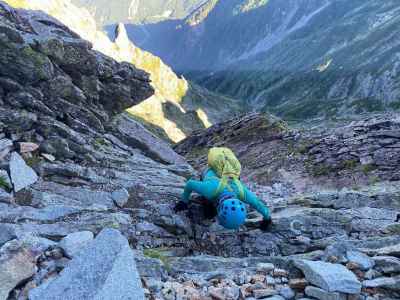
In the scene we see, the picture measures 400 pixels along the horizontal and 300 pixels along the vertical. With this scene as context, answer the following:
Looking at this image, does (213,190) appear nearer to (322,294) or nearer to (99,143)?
(322,294)

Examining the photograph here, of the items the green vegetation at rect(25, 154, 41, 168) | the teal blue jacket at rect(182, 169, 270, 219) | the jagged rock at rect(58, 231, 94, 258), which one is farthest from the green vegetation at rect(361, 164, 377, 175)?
the jagged rock at rect(58, 231, 94, 258)

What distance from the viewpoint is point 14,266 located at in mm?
8805

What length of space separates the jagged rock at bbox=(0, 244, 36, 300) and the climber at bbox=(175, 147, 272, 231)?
655 cm

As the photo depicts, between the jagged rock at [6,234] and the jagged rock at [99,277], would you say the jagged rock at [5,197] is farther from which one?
the jagged rock at [99,277]

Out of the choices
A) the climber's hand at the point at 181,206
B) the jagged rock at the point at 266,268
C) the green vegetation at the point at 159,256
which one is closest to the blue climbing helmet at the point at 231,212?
the climber's hand at the point at 181,206

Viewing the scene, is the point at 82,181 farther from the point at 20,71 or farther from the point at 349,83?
the point at 349,83

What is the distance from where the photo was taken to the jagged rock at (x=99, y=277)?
8016 mm

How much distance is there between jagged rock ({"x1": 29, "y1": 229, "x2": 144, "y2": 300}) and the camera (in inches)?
316

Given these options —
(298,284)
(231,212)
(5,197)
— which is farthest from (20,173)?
(298,284)

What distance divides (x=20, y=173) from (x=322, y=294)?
11.0 metres

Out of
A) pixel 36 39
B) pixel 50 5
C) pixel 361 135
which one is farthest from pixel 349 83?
pixel 36 39

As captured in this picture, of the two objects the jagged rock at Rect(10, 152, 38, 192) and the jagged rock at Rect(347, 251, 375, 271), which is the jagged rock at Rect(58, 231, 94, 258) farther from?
the jagged rock at Rect(347, 251, 375, 271)

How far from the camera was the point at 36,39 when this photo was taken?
794 inches

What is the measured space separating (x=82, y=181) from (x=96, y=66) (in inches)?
351
